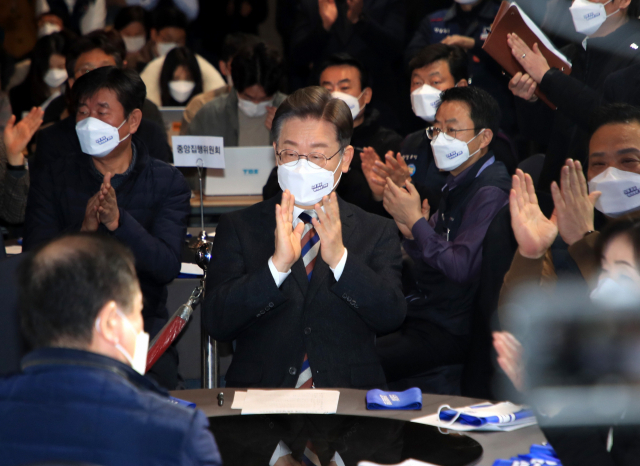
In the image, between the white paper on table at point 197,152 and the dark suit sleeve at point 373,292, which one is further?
the white paper on table at point 197,152

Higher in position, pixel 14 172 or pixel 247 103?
pixel 247 103

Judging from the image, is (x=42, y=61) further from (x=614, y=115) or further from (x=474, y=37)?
(x=614, y=115)

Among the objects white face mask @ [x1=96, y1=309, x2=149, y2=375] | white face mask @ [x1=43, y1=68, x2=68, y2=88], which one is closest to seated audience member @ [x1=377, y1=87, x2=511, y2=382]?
white face mask @ [x1=96, y1=309, x2=149, y2=375]

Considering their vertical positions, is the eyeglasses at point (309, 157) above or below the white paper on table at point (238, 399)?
above

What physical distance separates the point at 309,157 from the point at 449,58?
2126 mm

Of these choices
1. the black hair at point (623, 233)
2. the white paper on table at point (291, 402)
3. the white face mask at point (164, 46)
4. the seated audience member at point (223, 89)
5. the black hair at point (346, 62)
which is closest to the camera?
the black hair at point (623, 233)

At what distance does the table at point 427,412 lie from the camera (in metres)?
1.64

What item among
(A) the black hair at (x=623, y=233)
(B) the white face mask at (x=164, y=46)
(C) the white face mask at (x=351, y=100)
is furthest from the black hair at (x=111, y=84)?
(B) the white face mask at (x=164, y=46)

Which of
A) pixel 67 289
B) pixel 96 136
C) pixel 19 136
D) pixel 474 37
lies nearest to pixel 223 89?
pixel 474 37

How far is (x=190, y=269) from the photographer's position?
3.55 m

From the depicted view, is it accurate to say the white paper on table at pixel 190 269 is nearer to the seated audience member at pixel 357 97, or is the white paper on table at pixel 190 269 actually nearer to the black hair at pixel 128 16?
the seated audience member at pixel 357 97

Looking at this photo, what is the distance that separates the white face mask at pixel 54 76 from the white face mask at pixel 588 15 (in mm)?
4330

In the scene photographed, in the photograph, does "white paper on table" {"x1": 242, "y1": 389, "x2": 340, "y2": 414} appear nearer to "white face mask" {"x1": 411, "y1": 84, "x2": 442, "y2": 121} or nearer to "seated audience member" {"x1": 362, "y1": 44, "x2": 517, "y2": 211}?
"seated audience member" {"x1": 362, "y1": 44, "x2": 517, "y2": 211}

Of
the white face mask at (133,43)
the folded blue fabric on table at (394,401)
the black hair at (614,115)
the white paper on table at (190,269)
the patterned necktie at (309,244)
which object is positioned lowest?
the folded blue fabric on table at (394,401)
